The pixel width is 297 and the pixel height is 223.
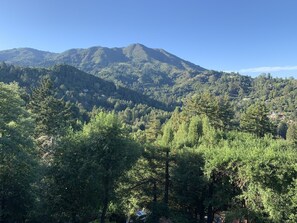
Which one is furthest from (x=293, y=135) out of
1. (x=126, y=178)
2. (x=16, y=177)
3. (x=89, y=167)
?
(x=16, y=177)

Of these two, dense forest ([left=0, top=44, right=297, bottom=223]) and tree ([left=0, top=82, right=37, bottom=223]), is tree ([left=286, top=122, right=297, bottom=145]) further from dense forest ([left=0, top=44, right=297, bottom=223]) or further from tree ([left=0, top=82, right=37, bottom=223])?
tree ([left=0, top=82, right=37, bottom=223])

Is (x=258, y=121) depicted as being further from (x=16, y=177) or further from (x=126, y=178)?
(x=16, y=177)

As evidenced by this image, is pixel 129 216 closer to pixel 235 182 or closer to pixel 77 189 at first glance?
pixel 77 189

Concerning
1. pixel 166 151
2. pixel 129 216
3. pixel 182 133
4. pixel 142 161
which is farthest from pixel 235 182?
pixel 182 133

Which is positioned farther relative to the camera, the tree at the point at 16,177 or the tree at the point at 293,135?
the tree at the point at 293,135

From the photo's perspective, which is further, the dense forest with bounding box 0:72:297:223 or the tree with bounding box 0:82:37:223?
the dense forest with bounding box 0:72:297:223

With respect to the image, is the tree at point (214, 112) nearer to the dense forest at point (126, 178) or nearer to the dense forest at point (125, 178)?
the dense forest at point (125, 178)

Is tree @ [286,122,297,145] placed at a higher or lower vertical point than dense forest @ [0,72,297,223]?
lower

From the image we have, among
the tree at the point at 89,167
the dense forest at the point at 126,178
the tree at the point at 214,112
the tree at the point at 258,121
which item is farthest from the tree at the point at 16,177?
the tree at the point at 258,121

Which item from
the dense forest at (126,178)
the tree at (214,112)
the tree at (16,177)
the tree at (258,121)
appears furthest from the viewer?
the tree at (214,112)

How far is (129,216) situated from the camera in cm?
3412

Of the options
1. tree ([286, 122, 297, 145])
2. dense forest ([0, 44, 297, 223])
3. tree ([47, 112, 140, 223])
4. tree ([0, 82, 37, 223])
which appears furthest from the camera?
tree ([286, 122, 297, 145])

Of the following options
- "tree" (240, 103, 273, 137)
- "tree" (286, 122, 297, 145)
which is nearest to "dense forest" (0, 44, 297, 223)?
"tree" (240, 103, 273, 137)

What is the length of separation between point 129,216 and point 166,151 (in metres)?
8.79
